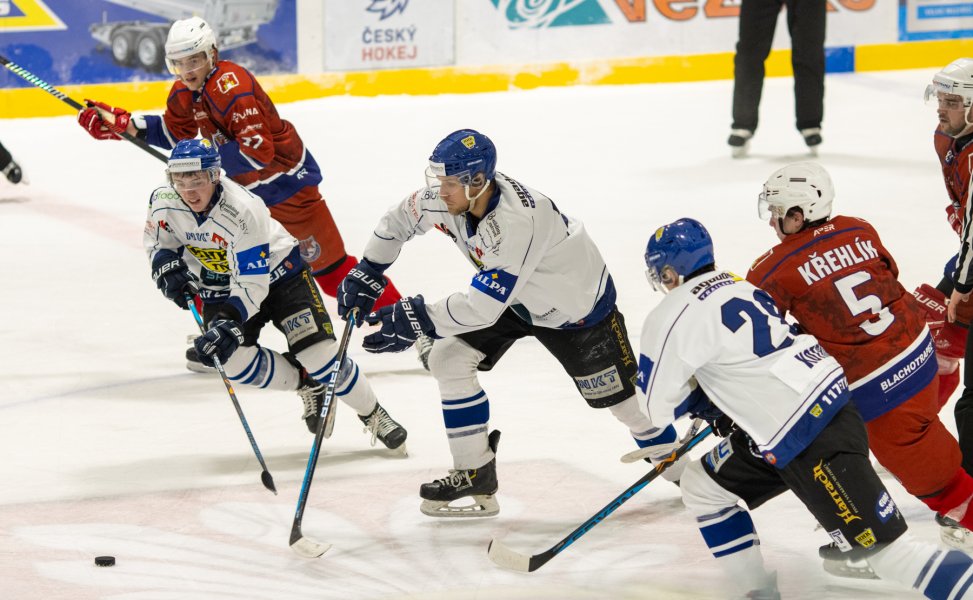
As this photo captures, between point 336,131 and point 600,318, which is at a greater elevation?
point 600,318

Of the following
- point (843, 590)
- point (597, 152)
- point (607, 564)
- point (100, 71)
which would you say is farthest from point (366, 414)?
point (100, 71)

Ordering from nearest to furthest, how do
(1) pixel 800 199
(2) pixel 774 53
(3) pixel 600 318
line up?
(1) pixel 800 199, (3) pixel 600 318, (2) pixel 774 53

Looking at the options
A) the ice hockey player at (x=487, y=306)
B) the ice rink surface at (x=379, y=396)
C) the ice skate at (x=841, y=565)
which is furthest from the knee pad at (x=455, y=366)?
the ice skate at (x=841, y=565)

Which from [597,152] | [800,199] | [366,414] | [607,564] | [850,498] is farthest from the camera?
[597,152]

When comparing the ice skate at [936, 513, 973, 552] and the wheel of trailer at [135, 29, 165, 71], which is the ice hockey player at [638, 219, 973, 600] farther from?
the wheel of trailer at [135, 29, 165, 71]

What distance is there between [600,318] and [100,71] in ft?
18.5

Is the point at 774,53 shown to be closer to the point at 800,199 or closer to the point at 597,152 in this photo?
the point at 597,152

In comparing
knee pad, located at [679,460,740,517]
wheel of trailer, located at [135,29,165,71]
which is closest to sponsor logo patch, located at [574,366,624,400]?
knee pad, located at [679,460,740,517]

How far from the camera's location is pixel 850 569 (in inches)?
125

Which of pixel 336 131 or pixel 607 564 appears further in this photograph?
pixel 336 131

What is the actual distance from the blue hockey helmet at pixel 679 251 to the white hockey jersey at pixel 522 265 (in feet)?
1.88

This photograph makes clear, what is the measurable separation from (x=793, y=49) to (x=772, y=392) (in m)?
5.09

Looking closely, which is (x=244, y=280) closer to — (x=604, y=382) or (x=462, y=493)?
(x=462, y=493)

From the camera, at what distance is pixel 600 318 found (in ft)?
12.0
